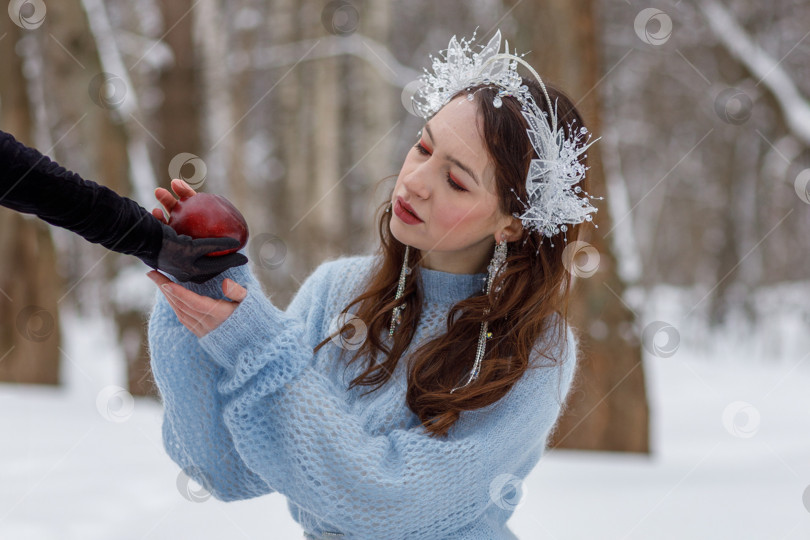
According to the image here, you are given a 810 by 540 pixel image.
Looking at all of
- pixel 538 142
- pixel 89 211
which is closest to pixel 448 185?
pixel 538 142

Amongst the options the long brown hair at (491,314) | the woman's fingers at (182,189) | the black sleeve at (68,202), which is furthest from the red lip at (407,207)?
the black sleeve at (68,202)

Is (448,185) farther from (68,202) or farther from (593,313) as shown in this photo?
(593,313)

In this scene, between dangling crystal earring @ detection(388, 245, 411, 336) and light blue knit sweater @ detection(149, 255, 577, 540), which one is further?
dangling crystal earring @ detection(388, 245, 411, 336)

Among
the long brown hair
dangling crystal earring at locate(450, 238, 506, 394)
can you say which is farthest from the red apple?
dangling crystal earring at locate(450, 238, 506, 394)

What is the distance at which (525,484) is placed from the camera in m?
4.03

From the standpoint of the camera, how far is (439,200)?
6.65 ft

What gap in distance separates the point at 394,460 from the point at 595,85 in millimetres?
3488

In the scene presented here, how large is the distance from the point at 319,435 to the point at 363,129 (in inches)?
343

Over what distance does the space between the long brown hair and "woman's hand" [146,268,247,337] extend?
1.53ft

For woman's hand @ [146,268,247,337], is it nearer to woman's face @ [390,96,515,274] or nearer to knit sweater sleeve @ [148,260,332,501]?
knit sweater sleeve @ [148,260,332,501]

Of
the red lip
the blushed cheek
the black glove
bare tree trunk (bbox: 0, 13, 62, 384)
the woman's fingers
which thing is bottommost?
the black glove

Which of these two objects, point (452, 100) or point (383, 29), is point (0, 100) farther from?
point (452, 100)

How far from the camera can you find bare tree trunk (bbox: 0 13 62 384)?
689 centimetres

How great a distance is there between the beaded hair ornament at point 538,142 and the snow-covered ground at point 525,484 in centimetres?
123
